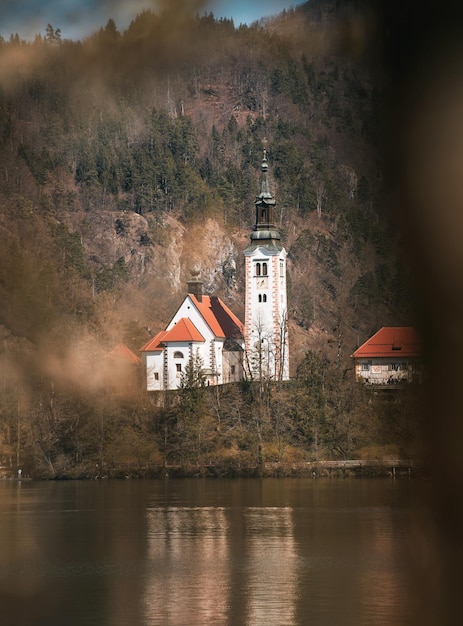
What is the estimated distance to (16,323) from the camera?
36.6 meters

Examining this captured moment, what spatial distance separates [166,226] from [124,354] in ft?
127

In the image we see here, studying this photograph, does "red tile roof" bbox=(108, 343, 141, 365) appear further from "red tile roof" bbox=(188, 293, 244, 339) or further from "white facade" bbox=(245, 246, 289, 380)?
"white facade" bbox=(245, 246, 289, 380)

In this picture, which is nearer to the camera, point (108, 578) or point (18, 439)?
point (108, 578)

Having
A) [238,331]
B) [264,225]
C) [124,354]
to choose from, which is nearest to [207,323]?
[238,331]

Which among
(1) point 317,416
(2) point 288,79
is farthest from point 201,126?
(1) point 317,416

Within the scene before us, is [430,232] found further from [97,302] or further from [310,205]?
[310,205]

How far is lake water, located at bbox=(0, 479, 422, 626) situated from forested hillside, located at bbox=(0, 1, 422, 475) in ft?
15.8

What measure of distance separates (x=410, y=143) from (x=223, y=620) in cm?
863

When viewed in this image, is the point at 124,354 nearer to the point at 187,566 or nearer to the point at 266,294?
the point at 266,294

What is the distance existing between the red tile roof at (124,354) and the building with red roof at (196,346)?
161 cm

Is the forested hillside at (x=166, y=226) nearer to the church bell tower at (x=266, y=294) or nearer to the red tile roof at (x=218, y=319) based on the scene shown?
the church bell tower at (x=266, y=294)

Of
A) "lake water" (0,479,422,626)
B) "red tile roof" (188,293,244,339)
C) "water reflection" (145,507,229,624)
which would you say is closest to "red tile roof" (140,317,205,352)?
"red tile roof" (188,293,244,339)

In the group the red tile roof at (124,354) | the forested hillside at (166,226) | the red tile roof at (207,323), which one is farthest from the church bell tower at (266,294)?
the red tile roof at (124,354)

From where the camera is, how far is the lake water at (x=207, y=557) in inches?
521
